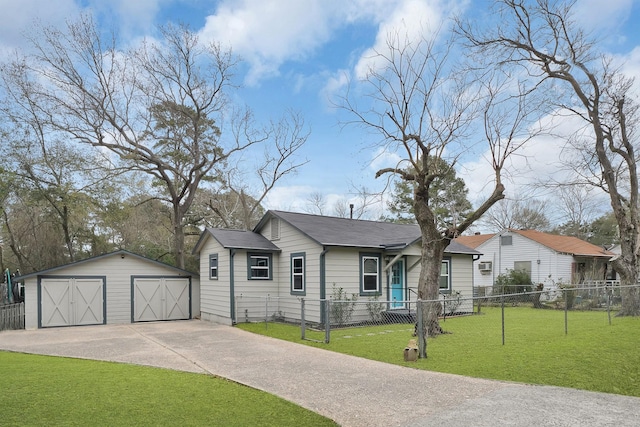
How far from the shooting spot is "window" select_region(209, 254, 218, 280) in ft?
56.6

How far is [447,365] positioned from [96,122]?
20.4m

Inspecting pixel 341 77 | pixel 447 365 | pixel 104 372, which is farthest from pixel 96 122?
pixel 447 365

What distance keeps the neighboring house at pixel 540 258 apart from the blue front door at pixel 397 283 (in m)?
12.4

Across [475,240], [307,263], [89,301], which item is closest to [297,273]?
[307,263]

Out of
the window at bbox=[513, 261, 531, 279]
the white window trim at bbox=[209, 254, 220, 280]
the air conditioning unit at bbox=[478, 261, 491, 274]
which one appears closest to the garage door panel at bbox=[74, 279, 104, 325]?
the white window trim at bbox=[209, 254, 220, 280]

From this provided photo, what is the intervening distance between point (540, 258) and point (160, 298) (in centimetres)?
2141

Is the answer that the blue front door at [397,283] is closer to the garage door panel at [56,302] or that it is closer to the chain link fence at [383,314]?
the chain link fence at [383,314]

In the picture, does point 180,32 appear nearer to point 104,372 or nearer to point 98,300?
point 98,300

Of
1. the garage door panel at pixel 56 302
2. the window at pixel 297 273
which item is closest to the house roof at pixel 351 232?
the window at pixel 297 273

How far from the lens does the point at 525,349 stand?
8.95 m

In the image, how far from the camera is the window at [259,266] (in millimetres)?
16016

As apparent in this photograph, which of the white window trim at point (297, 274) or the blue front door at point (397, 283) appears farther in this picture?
the blue front door at point (397, 283)

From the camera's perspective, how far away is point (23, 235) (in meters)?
23.9

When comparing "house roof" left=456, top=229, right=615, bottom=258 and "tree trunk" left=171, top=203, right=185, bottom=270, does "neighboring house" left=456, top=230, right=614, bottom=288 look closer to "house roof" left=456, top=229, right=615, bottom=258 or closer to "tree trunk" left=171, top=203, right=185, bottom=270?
"house roof" left=456, top=229, right=615, bottom=258
